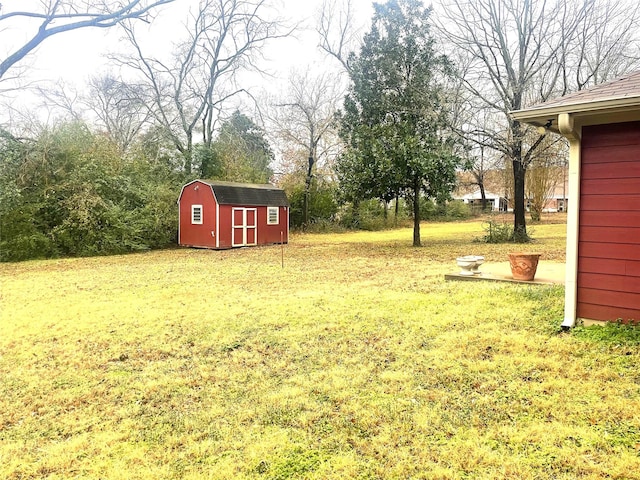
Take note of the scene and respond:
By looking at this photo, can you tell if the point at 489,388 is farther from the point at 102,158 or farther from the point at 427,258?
the point at 102,158

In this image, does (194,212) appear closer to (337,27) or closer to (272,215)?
(272,215)

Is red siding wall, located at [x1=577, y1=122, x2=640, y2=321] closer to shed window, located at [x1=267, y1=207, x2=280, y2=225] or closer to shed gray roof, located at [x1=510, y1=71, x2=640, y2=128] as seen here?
shed gray roof, located at [x1=510, y1=71, x2=640, y2=128]

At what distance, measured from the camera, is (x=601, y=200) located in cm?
435

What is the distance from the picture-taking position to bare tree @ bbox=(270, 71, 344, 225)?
24.1m

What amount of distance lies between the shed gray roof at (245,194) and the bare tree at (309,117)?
6.66m

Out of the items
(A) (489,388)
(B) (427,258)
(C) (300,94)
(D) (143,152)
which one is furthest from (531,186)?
(A) (489,388)

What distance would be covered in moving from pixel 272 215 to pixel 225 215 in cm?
254

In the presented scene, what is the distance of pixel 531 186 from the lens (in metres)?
29.5

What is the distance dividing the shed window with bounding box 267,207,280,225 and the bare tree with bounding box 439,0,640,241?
26.5 feet

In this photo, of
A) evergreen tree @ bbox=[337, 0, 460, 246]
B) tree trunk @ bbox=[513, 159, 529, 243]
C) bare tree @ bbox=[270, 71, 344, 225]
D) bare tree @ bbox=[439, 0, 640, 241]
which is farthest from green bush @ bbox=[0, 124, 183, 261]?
tree trunk @ bbox=[513, 159, 529, 243]

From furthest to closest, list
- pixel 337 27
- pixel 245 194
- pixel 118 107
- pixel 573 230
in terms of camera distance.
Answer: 1. pixel 118 107
2. pixel 337 27
3. pixel 245 194
4. pixel 573 230

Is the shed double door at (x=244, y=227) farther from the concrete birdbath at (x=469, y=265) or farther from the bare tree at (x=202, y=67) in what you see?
the concrete birdbath at (x=469, y=265)

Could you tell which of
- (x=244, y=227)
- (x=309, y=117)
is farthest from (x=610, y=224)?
(x=309, y=117)

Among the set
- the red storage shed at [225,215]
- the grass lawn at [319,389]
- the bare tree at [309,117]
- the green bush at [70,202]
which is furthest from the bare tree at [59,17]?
the bare tree at [309,117]
